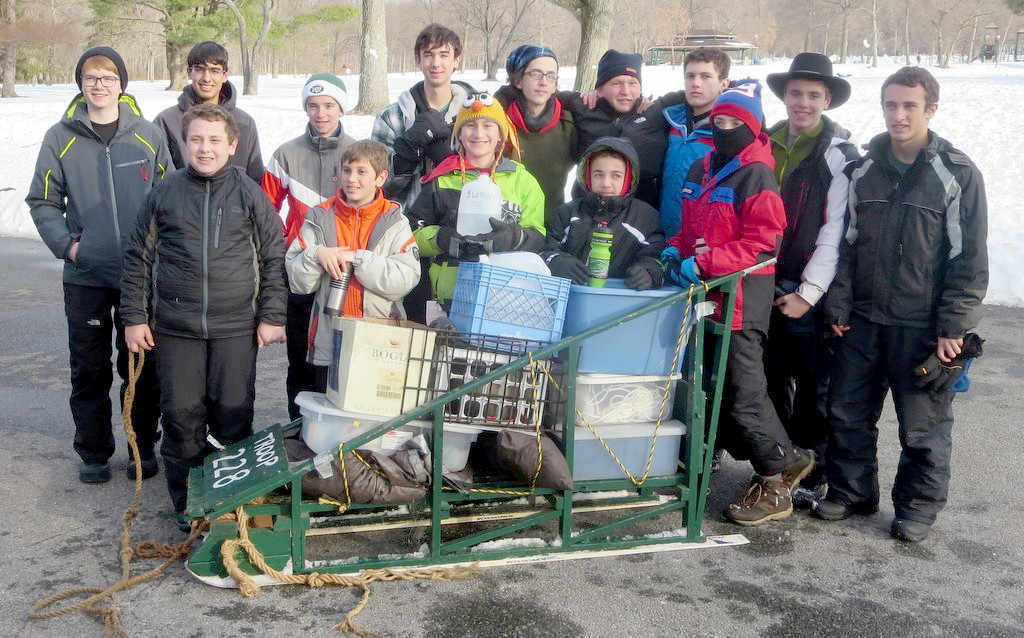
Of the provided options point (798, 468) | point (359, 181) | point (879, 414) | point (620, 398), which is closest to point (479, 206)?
point (359, 181)

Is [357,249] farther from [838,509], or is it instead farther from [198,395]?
[838,509]

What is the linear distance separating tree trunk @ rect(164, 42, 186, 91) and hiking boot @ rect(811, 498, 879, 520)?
126 ft

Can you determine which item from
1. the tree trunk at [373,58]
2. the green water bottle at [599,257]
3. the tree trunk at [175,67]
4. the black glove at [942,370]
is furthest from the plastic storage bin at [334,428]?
the tree trunk at [175,67]

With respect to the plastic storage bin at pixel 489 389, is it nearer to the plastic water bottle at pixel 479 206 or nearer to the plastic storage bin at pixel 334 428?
the plastic storage bin at pixel 334 428

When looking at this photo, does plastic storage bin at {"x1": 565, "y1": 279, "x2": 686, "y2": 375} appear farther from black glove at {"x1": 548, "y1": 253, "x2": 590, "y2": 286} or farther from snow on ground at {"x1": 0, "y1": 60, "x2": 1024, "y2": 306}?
snow on ground at {"x1": 0, "y1": 60, "x2": 1024, "y2": 306}

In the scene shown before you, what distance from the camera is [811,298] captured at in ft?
13.9

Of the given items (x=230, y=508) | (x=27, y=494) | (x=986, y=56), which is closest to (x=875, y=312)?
(x=230, y=508)

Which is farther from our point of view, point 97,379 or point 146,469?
point 146,469

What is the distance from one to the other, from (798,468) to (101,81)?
13.3 feet

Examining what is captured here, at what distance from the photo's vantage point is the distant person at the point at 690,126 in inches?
181

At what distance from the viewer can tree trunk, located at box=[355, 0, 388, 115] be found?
1958 centimetres

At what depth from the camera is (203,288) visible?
3.98 metres

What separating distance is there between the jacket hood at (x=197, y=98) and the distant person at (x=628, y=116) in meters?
1.96

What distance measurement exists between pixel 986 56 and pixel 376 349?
56742 millimetres
